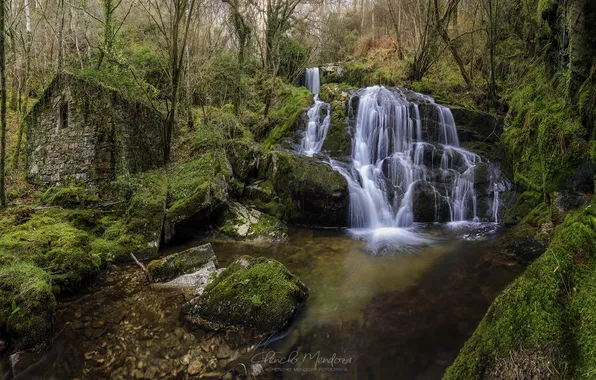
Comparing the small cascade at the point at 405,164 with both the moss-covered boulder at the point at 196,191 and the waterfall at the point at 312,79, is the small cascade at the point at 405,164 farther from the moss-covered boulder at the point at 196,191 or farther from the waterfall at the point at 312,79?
the waterfall at the point at 312,79

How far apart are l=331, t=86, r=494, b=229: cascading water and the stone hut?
240 inches

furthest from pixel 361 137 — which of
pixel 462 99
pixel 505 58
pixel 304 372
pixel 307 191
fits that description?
pixel 304 372

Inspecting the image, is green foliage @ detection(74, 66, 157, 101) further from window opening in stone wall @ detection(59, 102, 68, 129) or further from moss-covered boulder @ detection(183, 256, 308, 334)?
moss-covered boulder @ detection(183, 256, 308, 334)

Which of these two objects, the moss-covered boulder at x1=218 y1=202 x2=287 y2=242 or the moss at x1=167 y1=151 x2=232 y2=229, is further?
the moss-covered boulder at x1=218 y1=202 x2=287 y2=242

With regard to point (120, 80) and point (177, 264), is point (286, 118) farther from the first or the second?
point (177, 264)

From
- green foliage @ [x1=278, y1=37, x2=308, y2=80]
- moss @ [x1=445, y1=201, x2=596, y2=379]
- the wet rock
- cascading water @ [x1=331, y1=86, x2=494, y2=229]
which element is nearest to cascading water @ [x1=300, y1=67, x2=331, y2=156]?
cascading water @ [x1=331, y1=86, x2=494, y2=229]

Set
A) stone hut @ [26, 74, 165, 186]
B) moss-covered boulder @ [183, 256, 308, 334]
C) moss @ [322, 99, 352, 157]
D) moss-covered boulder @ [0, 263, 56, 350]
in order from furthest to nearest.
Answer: moss @ [322, 99, 352, 157]
stone hut @ [26, 74, 165, 186]
moss-covered boulder @ [183, 256, 308, 334]
moss-covered boulder @ [0, 263, 56, 350]

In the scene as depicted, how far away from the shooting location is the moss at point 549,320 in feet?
5.82

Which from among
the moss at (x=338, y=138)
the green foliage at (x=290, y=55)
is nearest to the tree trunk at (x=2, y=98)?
the moss at (x=338, y=138)

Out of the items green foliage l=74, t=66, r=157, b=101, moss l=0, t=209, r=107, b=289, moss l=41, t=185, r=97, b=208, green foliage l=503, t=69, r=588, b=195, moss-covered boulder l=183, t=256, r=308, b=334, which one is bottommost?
moss-covered boulder l=183, t=256, r=308, b=334

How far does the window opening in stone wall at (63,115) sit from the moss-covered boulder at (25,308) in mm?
5117

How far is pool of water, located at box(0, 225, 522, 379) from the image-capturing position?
3.57 m

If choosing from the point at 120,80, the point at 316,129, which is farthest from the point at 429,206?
the point at 120,80

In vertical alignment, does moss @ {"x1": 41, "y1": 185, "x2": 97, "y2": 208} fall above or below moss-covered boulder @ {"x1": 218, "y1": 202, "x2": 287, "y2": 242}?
above
